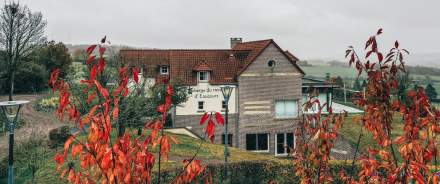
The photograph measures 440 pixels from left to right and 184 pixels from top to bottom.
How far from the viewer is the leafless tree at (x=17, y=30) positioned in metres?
36.5

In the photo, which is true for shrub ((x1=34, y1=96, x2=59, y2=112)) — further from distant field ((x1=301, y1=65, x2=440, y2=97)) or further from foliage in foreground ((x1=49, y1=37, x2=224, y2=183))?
distant field ((x1=301, y1=65, x2=440, y2=97))

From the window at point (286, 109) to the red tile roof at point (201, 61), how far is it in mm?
3427

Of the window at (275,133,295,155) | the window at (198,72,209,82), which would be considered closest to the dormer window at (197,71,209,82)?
the window at (198,72,209,82)

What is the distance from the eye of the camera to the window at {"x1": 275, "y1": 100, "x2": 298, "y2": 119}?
38625 mm

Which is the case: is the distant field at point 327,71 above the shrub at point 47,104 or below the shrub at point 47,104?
above

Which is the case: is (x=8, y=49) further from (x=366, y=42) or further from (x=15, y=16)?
(x=366, y=42)

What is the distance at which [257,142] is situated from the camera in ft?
126

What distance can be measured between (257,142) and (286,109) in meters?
3.88

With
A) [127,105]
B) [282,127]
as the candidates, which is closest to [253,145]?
[282,127]

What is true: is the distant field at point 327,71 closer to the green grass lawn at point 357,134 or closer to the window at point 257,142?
the green grass lawn at point 357,134

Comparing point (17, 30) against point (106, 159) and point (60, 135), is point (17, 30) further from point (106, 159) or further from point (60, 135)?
point (106, 159)

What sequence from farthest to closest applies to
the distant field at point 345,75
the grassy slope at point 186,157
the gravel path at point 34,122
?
the distant field at point 345,75 → the gravel path at point 34,122 → the grassy slope at point 186,157

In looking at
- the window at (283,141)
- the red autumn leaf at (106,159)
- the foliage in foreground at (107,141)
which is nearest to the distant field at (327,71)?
the window at (283,141)

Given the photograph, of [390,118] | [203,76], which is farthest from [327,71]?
[390,118]
